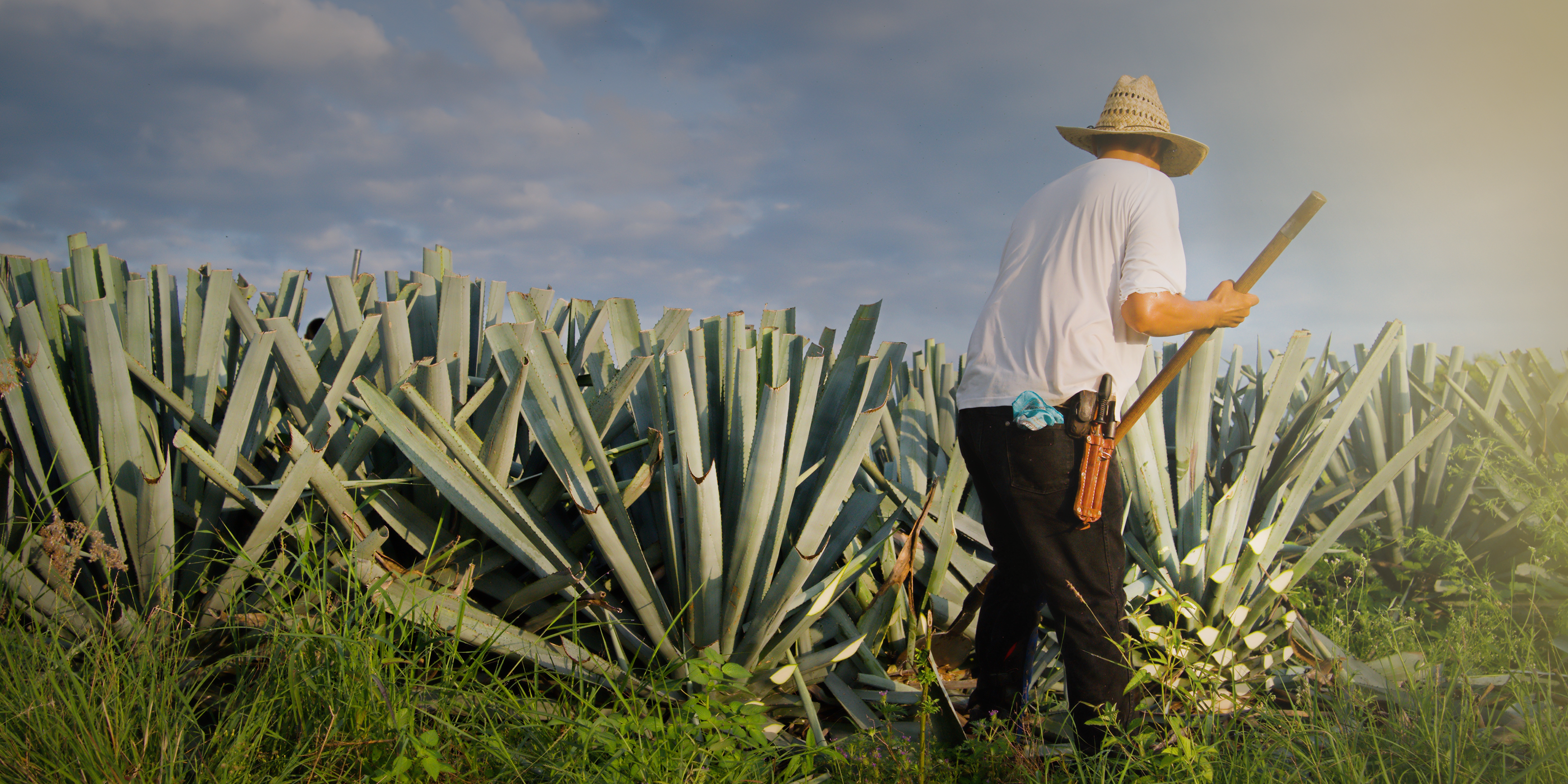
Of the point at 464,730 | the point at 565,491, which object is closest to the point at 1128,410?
the point at 565,491

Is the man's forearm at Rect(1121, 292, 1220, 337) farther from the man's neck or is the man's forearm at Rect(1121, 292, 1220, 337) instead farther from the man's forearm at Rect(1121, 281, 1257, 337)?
the man's neck

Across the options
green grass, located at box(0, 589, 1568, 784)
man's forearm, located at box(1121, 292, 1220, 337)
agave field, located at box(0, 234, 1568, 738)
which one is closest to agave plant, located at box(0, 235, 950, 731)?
agave field, located at box(0, 234, 1568, 738)

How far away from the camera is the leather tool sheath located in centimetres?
210

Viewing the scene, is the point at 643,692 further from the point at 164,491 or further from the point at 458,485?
the point at 164,491

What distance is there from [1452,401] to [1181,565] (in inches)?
112

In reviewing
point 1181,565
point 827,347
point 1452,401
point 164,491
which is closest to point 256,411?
point 164,491

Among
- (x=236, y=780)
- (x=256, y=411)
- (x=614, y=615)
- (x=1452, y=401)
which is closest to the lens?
(x=236, y=780)

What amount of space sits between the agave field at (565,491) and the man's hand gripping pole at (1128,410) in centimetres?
34

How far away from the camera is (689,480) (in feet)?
6.73

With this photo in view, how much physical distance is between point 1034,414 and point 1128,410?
575mm

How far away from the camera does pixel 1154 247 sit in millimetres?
2139

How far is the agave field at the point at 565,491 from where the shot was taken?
2.05m

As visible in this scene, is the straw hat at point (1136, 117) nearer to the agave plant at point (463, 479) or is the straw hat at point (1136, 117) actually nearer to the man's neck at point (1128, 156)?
the man's neck at point (1128, 156)

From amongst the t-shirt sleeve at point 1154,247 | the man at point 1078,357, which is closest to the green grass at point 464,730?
the man at point 1078,357
